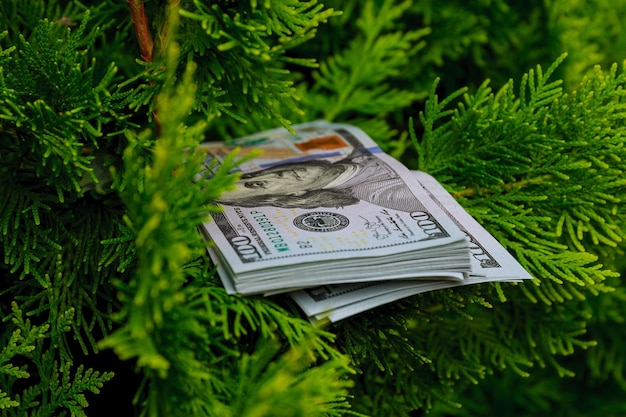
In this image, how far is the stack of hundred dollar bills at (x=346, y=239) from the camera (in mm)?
742

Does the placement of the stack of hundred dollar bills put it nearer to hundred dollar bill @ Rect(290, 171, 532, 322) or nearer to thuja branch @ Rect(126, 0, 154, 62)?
hundred dollar bill @ Rect(290, 171, 532, 322)

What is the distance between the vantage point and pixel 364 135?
113cm

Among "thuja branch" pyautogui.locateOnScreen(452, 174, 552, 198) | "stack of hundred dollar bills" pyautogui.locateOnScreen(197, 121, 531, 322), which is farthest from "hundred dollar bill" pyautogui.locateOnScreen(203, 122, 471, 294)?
"thuja branch" pyautogui.locateOnScreen(452, 174, 552, 198)

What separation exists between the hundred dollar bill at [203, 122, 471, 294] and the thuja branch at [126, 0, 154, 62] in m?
0.20

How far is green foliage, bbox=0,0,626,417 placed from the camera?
2.17ft

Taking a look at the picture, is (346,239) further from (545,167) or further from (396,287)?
(545,167)

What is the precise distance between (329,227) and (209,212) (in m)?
0.15

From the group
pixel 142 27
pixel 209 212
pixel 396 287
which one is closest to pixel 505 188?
pixel 396 287

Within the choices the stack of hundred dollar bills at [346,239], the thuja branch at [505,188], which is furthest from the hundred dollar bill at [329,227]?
the thuja branch at [505,188]

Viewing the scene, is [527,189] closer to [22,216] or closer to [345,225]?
[345,225]

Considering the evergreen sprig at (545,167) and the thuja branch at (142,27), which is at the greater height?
the thuja branch at (142,27)

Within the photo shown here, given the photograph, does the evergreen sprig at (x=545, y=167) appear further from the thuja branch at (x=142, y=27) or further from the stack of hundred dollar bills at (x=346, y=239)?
the thuja branch at (x=142, y=27)

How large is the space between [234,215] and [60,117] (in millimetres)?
240

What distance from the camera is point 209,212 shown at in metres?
0.82
